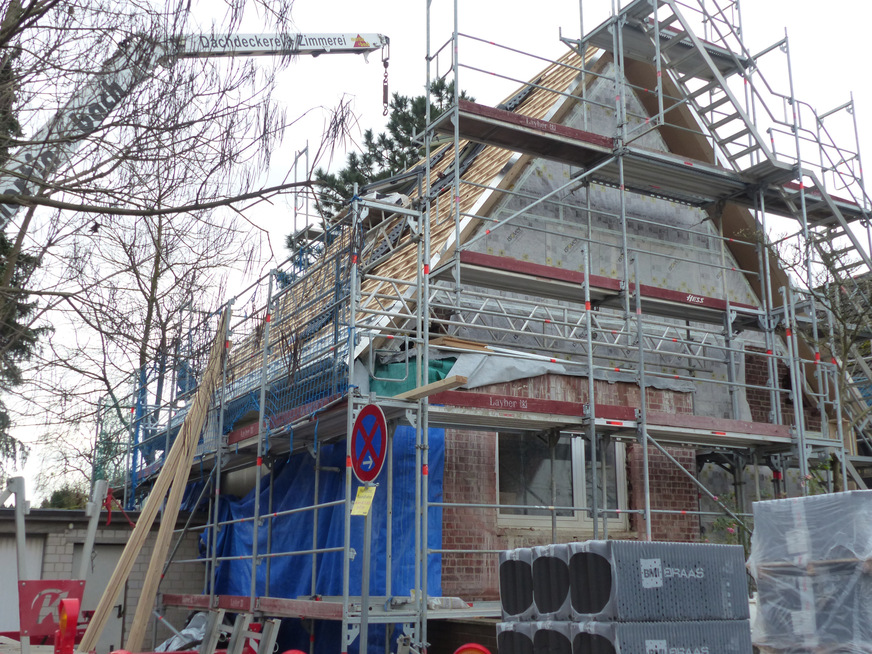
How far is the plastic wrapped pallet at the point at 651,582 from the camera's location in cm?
623

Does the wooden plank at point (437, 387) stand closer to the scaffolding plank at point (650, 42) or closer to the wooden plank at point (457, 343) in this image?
the wooden plank at point (457, 343)

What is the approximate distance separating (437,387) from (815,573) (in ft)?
11.7

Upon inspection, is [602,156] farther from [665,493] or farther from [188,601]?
[188,601]

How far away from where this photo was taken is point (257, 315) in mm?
7363

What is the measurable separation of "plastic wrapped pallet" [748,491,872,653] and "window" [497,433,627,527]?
4441mm

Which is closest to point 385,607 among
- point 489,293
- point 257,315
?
point 257,315

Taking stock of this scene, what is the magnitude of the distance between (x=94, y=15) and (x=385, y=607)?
593cm

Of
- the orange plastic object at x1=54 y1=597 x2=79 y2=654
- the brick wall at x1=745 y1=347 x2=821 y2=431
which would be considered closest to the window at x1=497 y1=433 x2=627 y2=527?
the brick wall at x1=745 y1=347 x2=821 y2=431

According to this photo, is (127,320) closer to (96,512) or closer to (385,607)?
(96,512)

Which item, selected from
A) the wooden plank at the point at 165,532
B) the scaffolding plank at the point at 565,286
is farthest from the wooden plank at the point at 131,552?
the scaffolding plank at the point at 565,286

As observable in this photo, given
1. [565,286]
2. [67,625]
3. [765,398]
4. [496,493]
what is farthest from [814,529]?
[765,398]

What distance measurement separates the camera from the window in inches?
476

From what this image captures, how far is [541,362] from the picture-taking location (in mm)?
12344

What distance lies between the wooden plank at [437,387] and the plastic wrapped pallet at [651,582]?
94.4 inches
